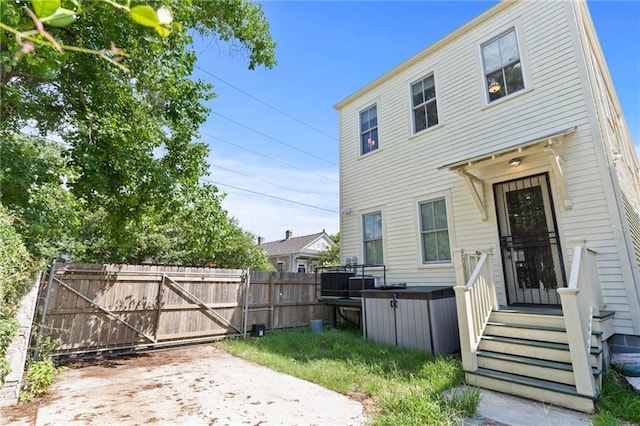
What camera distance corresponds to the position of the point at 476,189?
20.5ft

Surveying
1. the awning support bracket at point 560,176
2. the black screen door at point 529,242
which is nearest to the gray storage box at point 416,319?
the black screen door at point 529,242

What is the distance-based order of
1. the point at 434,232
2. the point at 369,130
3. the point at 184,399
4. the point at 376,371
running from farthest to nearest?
1. the point at 369,130
2. the point at 434,232
3. the point at 376,371
4. the point at 184,399

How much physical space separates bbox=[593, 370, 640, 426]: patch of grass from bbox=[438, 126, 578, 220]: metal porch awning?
2683 mm

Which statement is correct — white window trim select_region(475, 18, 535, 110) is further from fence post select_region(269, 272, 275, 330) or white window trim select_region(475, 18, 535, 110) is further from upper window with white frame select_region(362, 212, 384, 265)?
fence post select_region(269, 272, 275, 330)

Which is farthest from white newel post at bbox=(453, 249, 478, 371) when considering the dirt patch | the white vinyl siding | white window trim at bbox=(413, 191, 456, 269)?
white window trim at bbox=(413, 191, 456, 269)

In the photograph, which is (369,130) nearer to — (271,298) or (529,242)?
(529,242)

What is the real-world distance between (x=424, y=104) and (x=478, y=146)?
1903mm

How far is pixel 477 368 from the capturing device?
426 centimetres

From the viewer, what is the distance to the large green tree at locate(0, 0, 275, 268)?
16.9ft

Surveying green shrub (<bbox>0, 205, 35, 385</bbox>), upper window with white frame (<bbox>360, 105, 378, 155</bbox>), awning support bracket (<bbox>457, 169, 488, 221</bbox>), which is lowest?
green shrub (<bbox>0, 205, 35, 385</bbox>)

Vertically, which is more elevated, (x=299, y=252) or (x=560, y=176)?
(x=299, y=252)

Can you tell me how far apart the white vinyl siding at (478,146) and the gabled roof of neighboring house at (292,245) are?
18.4 m

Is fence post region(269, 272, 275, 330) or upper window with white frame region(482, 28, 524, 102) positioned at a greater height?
upper window with white frame region(482, 28, 524, 102)

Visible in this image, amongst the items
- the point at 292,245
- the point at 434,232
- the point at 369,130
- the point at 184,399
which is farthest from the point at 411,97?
the point at 292,245
